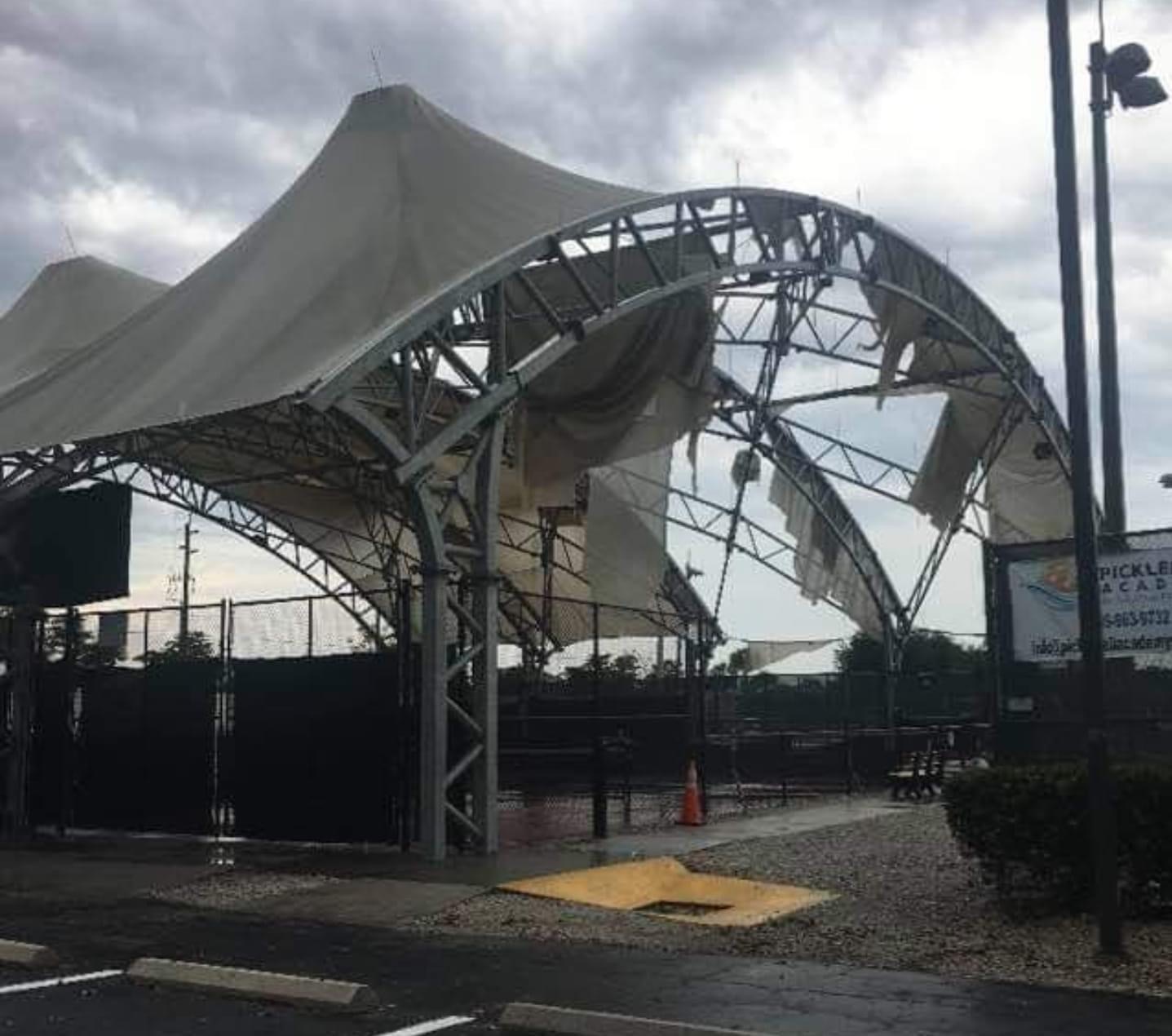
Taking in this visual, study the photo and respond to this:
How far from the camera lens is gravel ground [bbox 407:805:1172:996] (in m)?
9.18

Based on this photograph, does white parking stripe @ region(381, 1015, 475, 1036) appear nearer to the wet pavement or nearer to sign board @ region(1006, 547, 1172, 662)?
the wet pavement

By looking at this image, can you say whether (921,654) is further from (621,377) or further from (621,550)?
(621,377)

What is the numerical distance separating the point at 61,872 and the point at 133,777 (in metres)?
3.87

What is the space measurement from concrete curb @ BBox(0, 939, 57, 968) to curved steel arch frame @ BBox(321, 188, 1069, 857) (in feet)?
18.2

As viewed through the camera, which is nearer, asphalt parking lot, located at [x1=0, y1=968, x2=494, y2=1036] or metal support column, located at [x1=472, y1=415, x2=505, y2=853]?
asphalt parking lot, located at [x1=0, y1=968, x2=494, y2=1036]

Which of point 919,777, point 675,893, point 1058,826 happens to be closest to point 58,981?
point 675,893

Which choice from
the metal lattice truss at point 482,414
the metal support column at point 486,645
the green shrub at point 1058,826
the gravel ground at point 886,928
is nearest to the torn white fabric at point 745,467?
the metal lattice truss at point 482,414

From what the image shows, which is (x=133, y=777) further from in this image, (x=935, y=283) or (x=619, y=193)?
(x=935, y=283)

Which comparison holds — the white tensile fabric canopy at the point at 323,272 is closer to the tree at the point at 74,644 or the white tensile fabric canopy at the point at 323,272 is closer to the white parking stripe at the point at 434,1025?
the tree at the point at 74,644

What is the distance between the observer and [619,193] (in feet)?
66.8

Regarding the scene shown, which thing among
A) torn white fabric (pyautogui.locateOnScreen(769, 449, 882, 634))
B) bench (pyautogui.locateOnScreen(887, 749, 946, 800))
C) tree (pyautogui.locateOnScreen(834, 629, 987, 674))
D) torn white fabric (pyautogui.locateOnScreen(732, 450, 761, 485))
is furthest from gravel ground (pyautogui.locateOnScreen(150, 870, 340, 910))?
tree (pyautogui.locateOnScreen(834, 629, 987, 674))

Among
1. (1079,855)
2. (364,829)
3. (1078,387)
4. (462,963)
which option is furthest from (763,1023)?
(364,829)

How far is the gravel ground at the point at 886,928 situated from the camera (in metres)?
9.18

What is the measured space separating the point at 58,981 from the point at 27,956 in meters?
0.78
